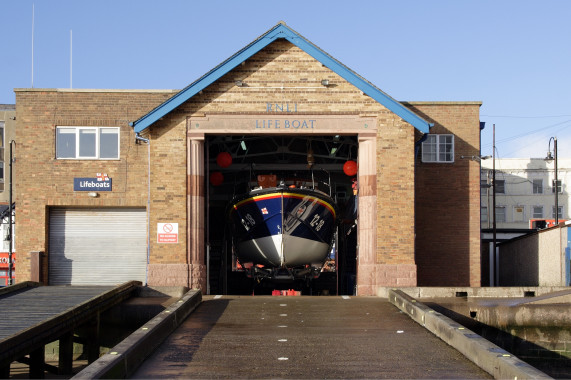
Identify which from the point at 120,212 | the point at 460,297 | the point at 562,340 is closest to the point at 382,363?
the point at 562,340

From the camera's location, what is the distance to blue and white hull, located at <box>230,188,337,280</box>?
76.6ft

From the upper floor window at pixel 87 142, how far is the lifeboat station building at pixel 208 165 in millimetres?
30

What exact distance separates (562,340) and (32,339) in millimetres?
9960

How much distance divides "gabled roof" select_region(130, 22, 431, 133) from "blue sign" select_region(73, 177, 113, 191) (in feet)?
8.30

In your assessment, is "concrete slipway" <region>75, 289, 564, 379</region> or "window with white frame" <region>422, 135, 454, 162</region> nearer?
"concrete slipway" <region>75, 289, 564, 379</region>

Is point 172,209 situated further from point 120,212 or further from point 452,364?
point 452,364

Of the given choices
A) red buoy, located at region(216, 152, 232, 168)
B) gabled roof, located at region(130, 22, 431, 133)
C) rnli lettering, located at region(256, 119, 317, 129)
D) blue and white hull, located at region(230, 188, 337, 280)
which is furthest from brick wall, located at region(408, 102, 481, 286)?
red buoy, located at region(216, 152, 232, 168)

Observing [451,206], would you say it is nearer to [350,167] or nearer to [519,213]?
[350,167]

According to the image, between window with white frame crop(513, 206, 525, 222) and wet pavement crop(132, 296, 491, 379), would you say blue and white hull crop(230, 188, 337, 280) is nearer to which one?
wet pavement crop(132, 296, 491, 379)

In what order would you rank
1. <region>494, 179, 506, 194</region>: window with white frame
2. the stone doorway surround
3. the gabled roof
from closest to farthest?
the gabled roof, the stone doorway surround, <region>494, 179, 506, 194</region>: window with white frame

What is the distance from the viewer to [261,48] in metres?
20.7

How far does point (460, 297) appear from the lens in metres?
19.2

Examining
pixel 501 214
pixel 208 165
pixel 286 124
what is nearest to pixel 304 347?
pixel 286 124

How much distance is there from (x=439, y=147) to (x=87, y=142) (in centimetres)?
1093
